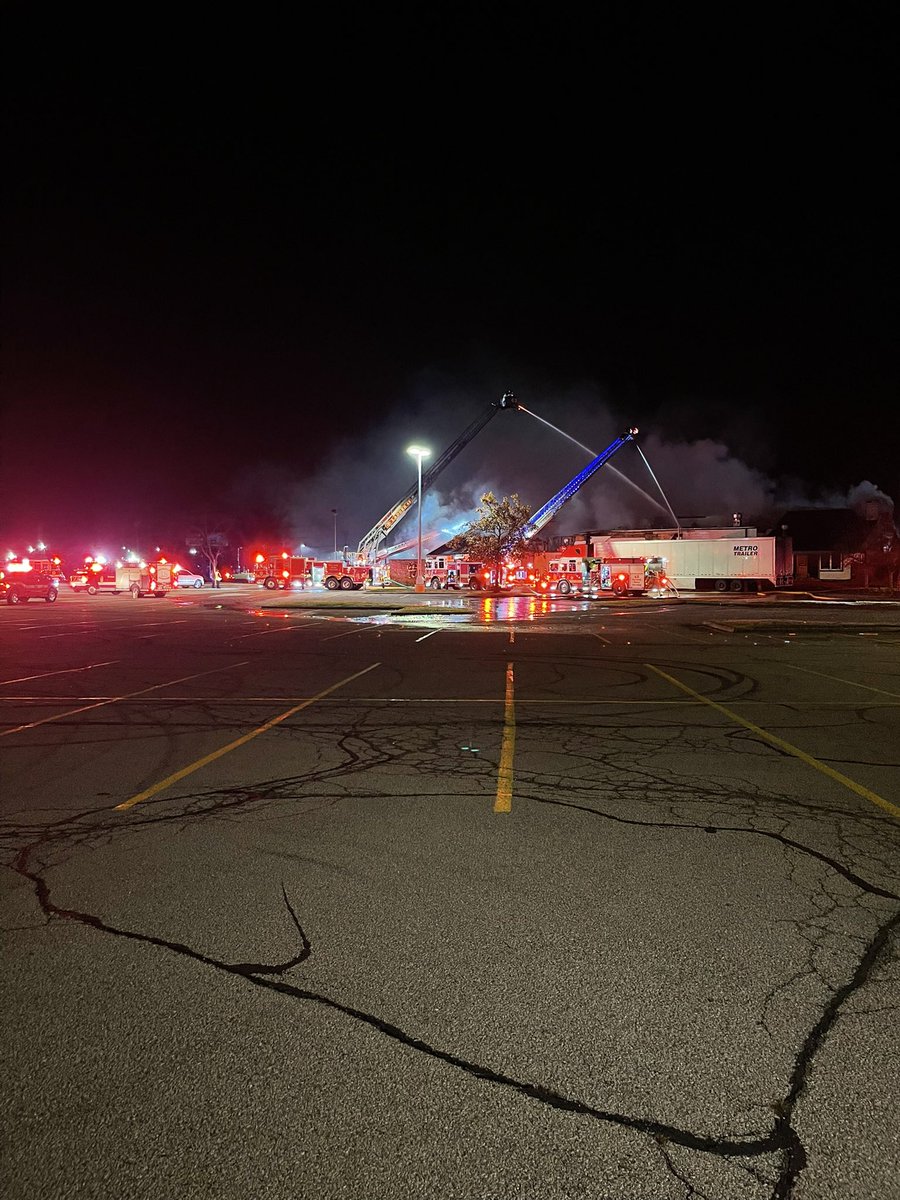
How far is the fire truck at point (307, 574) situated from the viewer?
57062 mm

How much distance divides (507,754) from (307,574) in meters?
51.6

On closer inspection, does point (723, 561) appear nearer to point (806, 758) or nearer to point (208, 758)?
point (806, 758)

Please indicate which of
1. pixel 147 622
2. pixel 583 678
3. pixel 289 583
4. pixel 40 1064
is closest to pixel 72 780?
pixel 40 1064

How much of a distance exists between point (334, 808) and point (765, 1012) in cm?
347

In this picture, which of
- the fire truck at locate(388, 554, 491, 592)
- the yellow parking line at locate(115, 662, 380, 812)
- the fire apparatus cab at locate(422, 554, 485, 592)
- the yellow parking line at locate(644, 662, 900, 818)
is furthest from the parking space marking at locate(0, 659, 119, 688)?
the fire apparatus cab at locate(422, 554, 485, 592)

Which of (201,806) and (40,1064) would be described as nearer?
(40,1064)

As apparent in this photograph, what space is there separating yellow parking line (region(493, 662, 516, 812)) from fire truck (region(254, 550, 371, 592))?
47.0 meters

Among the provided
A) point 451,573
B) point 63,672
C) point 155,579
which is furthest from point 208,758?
point 451,573

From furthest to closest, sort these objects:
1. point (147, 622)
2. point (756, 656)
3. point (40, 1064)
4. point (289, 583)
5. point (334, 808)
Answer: point (289, 583) < point (147, 622) < point (756, 656) < point (334, 808) < point (40, 1064)

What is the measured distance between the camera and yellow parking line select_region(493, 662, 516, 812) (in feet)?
19.5

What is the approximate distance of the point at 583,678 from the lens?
12828mm

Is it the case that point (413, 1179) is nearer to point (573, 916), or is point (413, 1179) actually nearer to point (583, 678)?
point (573, 916)

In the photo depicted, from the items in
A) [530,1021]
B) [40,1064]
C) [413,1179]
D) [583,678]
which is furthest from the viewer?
[583,678]

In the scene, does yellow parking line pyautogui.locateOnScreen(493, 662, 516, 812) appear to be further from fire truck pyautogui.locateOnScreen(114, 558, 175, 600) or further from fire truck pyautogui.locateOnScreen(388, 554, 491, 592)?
fire truck pyautogui.locateOnScreen(388, 554, 491, 592)
